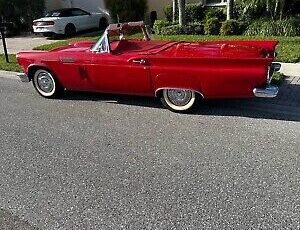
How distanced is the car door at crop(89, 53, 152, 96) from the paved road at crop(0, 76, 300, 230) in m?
0.37

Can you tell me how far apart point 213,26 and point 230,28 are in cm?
66

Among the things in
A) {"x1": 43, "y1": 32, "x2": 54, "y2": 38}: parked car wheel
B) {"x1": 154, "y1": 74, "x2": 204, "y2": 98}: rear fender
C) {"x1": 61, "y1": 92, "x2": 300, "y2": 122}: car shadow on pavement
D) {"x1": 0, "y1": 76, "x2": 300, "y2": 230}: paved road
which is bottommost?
{"x1": 0, "y1": 76, "x2": 300, "y2": 230}: paved road

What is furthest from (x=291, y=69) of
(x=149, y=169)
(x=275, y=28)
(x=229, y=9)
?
(x=229, y=9)

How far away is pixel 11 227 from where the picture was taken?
3055 millimetres

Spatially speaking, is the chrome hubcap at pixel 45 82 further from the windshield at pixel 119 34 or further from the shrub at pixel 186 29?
the shrub at pixel 186 29

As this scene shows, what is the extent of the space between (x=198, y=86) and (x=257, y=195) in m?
2.07

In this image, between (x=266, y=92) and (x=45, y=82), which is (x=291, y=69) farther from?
(x=45, y=82)

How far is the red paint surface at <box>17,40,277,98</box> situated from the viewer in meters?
4.71

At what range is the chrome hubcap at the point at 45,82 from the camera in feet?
21.1

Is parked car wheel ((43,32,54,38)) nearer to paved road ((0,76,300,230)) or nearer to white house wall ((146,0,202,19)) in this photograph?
white house wall ((146,0,202,19))

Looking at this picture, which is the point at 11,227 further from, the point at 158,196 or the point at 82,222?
the point at 158,196

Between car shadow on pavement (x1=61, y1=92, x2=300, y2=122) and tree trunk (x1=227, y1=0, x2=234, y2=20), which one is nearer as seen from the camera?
car shadow on pavement (x1=61, y1=92, x2=300, y2=122)

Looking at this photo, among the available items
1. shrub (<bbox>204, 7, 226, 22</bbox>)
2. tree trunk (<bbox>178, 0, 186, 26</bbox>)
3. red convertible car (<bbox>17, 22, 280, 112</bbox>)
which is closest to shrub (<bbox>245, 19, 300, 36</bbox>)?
shrub (<bbox>204, 7, 226, 22</bbox>)

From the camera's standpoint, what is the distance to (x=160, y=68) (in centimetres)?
508
